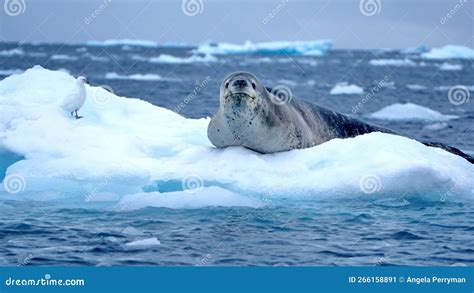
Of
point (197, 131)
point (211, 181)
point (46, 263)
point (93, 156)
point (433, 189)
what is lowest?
point (46, 263)

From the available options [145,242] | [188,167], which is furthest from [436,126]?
[145,242]

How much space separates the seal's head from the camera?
828cm

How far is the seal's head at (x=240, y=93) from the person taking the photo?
8.28 meters

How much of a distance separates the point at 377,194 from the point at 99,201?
2.87 m

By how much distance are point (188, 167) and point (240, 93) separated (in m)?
0.98

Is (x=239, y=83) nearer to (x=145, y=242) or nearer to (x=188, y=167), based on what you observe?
(x=188, y=167)

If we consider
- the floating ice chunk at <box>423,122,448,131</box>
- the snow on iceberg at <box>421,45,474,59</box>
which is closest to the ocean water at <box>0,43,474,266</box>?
the floating ice chunk at <box>423,122,448,131</box>

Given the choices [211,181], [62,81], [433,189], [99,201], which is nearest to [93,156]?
[99,201]

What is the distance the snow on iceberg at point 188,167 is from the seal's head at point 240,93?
0.55 metres

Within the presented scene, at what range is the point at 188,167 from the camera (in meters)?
8.37

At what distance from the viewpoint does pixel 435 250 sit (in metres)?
6.58

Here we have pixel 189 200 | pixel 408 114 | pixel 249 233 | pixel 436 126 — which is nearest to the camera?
pixel 249 233

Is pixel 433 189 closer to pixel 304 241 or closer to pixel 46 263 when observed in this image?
pixel 304 241

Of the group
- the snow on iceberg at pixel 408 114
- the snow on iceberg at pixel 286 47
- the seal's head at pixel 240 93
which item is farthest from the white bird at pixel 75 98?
the snow on iceberg at pixel 286 47
